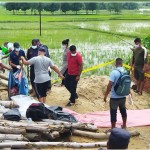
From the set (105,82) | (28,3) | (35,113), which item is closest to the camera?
(35,113)

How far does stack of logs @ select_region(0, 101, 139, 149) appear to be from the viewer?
22.6 feet

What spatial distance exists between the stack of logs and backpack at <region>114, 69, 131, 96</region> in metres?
0.84

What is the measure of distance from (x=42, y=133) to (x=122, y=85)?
5.61 ft

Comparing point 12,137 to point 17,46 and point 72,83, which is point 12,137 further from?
point 17,46

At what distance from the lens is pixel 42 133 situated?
23.9 ft

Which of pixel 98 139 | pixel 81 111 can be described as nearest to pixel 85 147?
pixel 98 139

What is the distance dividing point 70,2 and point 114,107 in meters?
72.2

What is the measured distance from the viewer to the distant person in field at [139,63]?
11203 millimetres

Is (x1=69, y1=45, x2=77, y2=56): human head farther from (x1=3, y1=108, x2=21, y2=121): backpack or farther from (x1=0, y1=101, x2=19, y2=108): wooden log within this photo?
(x1=3, y1=108, x2=21, y2=121): backpack

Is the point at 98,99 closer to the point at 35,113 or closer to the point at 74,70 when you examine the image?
the point at 74,70

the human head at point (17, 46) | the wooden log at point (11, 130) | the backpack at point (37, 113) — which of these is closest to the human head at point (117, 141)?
the wooden log at point (11, 130)

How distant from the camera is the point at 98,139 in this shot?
305 inches

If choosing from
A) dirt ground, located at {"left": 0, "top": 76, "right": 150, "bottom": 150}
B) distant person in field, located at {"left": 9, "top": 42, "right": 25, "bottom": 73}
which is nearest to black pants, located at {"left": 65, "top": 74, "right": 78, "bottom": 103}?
dirt ground, located at {"left": 0, "top": 76, "right": 150, "bottom": 150}

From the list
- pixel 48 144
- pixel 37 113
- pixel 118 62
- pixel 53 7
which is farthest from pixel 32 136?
pixel 53 7
